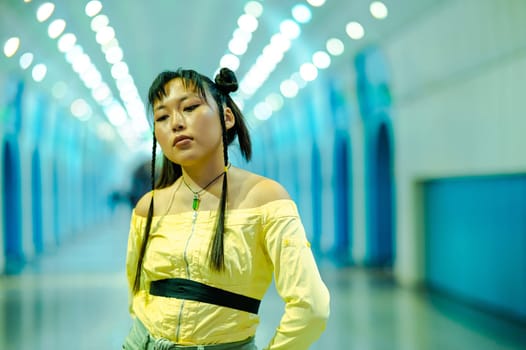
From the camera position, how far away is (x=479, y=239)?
10.2 metres

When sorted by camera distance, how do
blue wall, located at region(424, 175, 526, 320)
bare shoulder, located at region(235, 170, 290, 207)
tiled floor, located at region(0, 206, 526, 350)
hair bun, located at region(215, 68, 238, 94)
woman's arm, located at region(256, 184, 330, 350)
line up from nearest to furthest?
woman's arm, located at region(256, 184, 330, 350), bare shoulder, located at region(235, 170, 290, 207), hair bun, located at region(215, 68, 238, 94), tiled floor, located at region(0, 206, 526, 350), blue wall, located at region(424, 175, 526, 320)

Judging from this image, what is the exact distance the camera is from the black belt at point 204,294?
7.39 feet

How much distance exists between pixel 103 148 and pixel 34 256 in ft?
70.8

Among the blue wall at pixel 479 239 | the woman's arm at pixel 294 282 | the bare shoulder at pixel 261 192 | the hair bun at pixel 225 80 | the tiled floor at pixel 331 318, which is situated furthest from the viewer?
the blue wall at pixel 479 239

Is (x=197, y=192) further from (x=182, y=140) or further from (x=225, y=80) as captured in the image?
(x=225, y=80)

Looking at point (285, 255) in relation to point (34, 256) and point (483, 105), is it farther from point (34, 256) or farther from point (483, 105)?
point (34, 256)

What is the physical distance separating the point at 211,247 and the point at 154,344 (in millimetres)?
364

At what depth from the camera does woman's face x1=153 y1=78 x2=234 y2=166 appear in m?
2.37

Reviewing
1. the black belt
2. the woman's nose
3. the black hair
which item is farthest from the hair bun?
the black belt

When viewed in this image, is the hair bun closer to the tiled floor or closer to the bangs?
the bangs

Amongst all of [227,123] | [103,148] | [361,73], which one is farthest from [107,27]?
[103,148]

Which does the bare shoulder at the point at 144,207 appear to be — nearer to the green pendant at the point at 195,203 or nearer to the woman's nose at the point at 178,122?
the green pendant at the point at 195,203

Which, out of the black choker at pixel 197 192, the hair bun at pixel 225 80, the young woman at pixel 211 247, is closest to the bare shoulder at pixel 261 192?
the young woman at pixel 211 247

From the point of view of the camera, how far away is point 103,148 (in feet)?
130
